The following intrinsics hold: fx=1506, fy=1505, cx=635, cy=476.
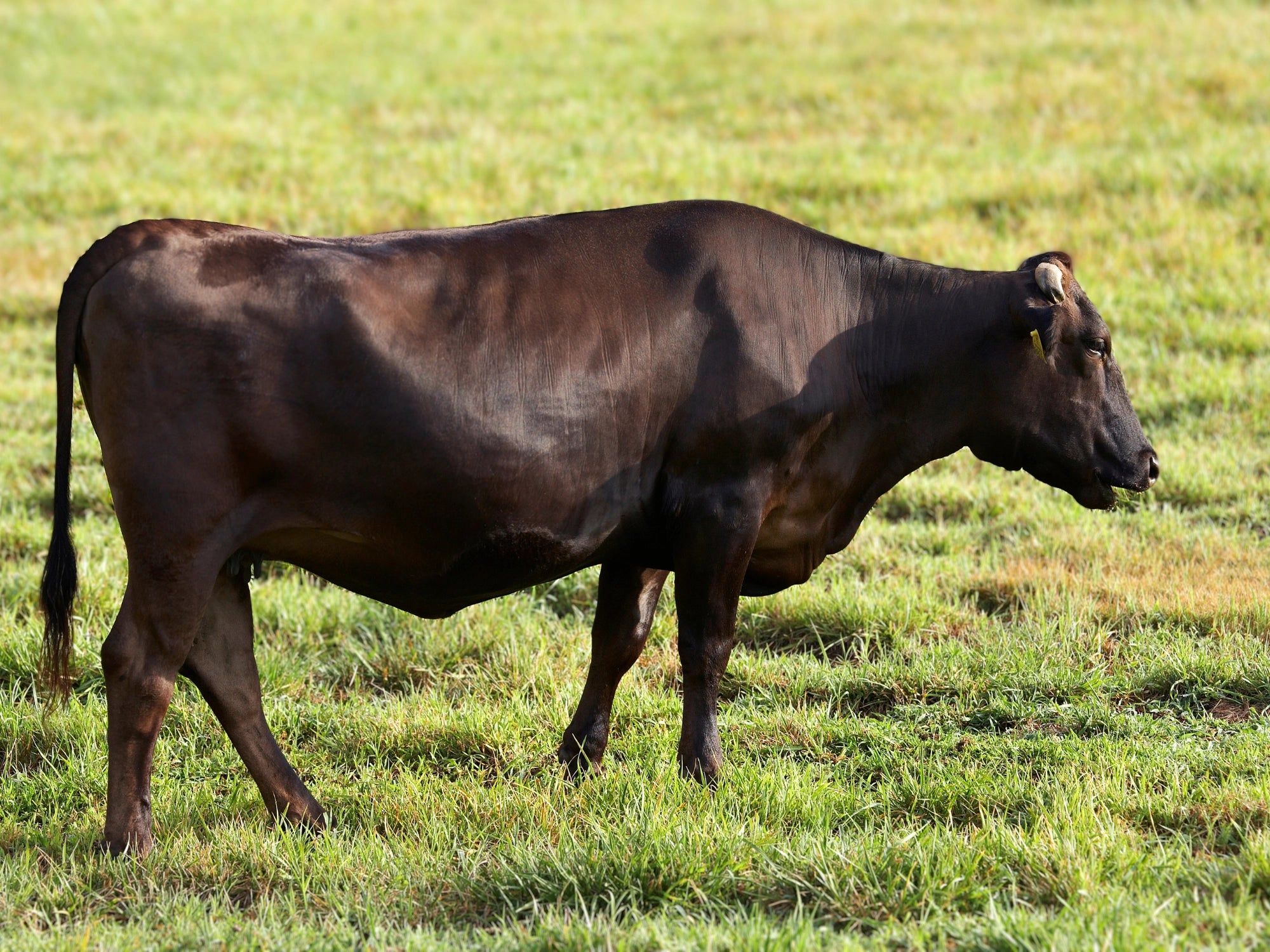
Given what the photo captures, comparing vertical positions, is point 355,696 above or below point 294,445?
below

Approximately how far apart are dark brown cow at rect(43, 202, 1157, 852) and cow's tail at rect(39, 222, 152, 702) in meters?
0.01

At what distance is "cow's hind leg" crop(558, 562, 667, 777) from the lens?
568cm

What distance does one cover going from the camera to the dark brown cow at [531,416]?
15.1 feet

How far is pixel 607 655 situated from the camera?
18.6 feet

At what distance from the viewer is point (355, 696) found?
6.28 m

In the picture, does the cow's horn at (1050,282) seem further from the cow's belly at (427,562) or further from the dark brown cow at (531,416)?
the cow's belly at (427,562)

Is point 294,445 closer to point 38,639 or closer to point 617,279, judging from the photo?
point 617,279

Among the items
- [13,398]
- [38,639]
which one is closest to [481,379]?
[38,639]

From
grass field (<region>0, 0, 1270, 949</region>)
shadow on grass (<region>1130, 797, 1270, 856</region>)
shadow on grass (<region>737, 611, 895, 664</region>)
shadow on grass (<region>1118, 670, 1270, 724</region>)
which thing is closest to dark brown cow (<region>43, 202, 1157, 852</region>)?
grass field (<region>0, 0, 1270, 949</region>)

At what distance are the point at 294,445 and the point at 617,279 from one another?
1.29m

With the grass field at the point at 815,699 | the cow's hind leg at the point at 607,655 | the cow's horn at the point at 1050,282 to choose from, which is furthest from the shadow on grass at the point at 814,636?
the cow's horn at the point at 1050,282

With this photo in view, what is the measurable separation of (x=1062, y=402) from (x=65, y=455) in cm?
357

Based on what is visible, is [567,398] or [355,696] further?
[355,696]

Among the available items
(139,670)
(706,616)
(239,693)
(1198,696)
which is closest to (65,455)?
(139,670)
